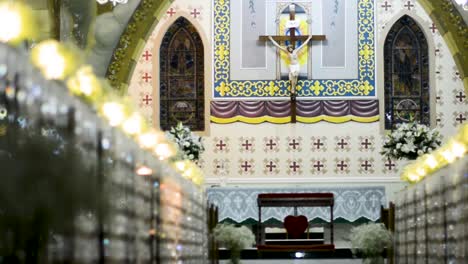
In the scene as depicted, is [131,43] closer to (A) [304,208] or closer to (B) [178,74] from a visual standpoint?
(A) [304,208]

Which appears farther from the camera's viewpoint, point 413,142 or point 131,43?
point 413,142

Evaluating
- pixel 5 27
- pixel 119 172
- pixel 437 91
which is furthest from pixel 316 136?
pixel 5 27

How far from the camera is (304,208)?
58.4 feet

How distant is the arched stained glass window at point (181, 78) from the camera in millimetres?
19328

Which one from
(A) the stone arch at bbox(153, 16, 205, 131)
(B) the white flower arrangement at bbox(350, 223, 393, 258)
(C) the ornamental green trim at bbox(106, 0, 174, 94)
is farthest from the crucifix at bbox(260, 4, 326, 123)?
(C) the ornamental green trim at bbox(106, 0, 174, 94)

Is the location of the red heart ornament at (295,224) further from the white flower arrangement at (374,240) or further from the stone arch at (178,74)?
the white flower arrangement at (374,240)

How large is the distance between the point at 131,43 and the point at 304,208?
278 inches

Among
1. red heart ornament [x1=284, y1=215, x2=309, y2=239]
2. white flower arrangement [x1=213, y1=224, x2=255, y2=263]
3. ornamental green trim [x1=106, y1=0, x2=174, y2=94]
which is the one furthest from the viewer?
red heart ornament [x1=284, y1=215, x2=309, y2=239]

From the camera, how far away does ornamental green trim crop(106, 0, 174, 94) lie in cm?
1152

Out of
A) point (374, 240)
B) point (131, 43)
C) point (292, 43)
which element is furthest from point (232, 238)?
point (292, 43)

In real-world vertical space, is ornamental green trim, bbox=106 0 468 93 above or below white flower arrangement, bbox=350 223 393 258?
above

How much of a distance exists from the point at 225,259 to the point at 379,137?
4695 millimetres

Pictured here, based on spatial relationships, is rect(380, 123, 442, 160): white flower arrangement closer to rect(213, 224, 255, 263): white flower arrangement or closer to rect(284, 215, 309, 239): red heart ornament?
rect(284, 215, 309, 239): red heart ornament

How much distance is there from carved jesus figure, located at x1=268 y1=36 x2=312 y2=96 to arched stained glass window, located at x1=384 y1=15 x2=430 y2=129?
1.72 metres
